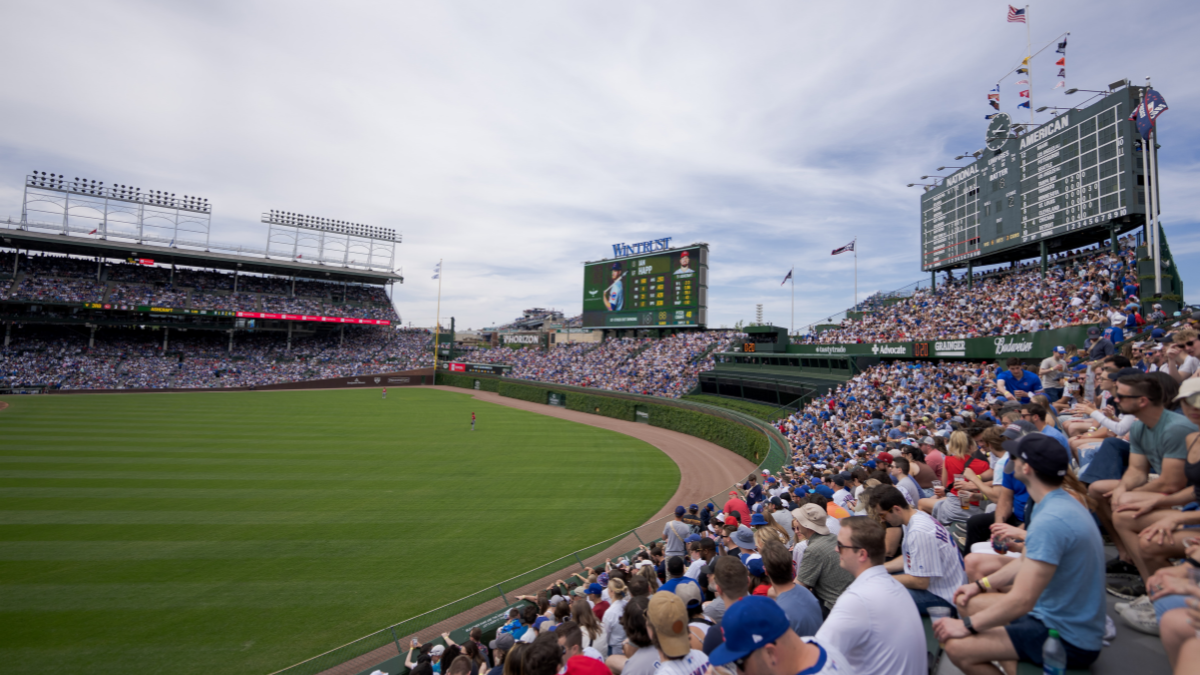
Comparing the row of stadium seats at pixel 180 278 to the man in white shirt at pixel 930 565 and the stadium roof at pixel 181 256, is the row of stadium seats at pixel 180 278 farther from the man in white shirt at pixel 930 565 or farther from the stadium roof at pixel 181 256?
the man in white shirt at pixel 930 565

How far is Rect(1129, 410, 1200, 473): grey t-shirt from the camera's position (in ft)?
10.8

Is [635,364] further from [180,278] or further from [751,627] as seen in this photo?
[180,278]

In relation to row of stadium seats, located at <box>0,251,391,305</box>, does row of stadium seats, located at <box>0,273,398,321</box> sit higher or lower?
lower

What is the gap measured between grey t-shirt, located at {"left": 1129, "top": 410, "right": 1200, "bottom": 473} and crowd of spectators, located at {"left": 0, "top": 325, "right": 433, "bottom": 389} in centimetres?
6534

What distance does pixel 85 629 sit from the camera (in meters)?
9.26

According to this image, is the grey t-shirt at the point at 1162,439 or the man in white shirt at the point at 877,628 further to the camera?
the grey t-shirt at the point at 1162,439

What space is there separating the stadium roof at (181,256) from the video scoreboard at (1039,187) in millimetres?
64111

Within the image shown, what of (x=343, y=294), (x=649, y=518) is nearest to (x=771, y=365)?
(x=649, y=518)

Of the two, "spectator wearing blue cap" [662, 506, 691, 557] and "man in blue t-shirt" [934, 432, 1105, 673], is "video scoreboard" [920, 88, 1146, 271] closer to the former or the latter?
"spectator wearing blue cap" [662, 506, 691, 557]

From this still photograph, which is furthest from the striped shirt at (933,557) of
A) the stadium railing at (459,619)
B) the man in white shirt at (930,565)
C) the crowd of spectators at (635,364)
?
the crowd of spectators at (635,364)

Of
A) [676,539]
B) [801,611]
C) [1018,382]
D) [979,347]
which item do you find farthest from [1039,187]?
[801,611]

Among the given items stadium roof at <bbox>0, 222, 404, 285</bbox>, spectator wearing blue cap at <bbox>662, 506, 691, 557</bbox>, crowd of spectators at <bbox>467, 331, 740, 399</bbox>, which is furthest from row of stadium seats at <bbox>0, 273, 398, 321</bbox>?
spectator wearing blue cap at <bbox>662, 506, 691, 557</bbox>

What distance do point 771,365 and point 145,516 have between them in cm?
3119

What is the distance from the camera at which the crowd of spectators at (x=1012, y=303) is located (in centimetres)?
1902
